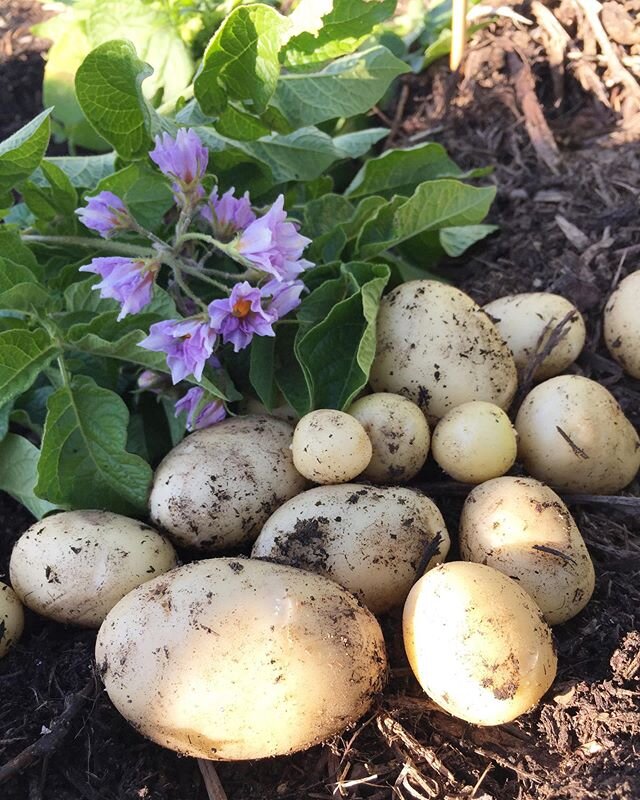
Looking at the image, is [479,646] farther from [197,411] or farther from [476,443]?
[197,411]

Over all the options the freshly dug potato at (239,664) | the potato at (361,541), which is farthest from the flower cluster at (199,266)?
the freshly dug potato at (239,664)

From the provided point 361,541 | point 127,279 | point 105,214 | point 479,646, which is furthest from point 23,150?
point 479,646

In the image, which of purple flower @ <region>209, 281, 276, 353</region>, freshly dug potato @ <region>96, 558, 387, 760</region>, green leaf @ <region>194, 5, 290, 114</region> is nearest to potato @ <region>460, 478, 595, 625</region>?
freshly dug potato @ <region>96, 558, 387, 760</region>

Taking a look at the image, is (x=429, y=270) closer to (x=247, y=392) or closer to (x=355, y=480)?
(x=247, y=392)

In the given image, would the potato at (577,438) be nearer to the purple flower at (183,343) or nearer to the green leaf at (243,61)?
the purple flower at (183,343)

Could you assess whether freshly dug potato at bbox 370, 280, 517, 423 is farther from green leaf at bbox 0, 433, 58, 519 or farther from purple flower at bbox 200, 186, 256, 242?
green leaf at bbox 0, 433, 58, 519
